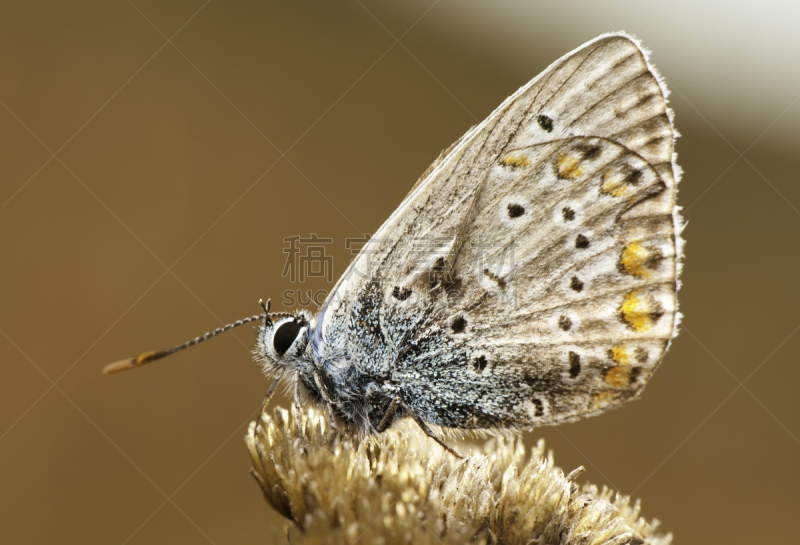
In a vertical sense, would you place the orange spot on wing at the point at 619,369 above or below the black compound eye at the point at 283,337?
above

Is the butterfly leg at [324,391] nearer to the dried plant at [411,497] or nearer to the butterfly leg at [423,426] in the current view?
the dried plant at [411,497]

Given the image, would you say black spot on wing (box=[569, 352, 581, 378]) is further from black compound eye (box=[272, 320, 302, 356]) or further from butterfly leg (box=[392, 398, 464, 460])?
black compound eye (box=[272, 320, 302, 356])

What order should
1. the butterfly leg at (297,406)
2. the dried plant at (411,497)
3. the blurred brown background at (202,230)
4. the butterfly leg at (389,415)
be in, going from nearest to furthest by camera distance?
the dried plant at (411,497) < the butterfly leg at (297,406) < the butterfly leg at (389,415) < the blurred brown background at (202,230)

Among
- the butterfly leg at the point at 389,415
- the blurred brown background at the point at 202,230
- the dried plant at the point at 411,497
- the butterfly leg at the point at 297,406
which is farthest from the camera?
the blurred brown background at the point at 202,230

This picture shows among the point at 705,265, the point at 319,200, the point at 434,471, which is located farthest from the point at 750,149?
the point at 434,471

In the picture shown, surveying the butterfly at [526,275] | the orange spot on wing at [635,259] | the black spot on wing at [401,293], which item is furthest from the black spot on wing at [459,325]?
the orange spot on wing at [635,259]

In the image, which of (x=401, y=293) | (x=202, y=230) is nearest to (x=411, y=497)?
(x=401, y=293)
